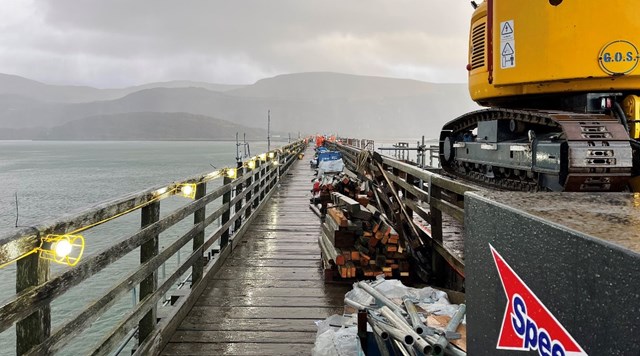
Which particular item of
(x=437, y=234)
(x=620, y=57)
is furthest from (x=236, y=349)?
(x=620, y=57)

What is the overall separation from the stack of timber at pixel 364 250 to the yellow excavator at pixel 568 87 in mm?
2100

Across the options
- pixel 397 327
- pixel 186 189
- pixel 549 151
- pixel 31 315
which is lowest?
pixel 397 327

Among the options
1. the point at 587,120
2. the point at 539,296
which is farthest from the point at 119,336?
the point at 587,120

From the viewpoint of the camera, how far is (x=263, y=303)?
17.8ft

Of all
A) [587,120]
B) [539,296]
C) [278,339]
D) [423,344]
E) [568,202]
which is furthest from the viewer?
[587,120]

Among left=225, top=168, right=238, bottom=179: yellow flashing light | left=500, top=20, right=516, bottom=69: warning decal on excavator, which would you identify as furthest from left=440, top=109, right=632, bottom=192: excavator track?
left=225, top=168, right=238, bottom=179: yellow flashing light

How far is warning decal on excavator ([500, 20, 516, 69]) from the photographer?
6.16 m

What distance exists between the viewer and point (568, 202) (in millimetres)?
1682

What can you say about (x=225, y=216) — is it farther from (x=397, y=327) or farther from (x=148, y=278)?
(x=397, y=327)

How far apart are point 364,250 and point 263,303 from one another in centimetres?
150

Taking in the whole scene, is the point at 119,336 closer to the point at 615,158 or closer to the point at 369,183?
the point at 615,158

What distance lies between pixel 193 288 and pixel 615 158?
5036mm

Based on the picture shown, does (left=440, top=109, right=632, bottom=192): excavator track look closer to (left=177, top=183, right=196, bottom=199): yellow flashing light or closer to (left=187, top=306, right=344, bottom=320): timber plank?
(left=187, top=306, right=344, bottom=320): timber plank

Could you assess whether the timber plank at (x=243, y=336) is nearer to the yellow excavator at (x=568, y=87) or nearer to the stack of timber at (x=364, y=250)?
the stack of timber at (x=364, y=250)
